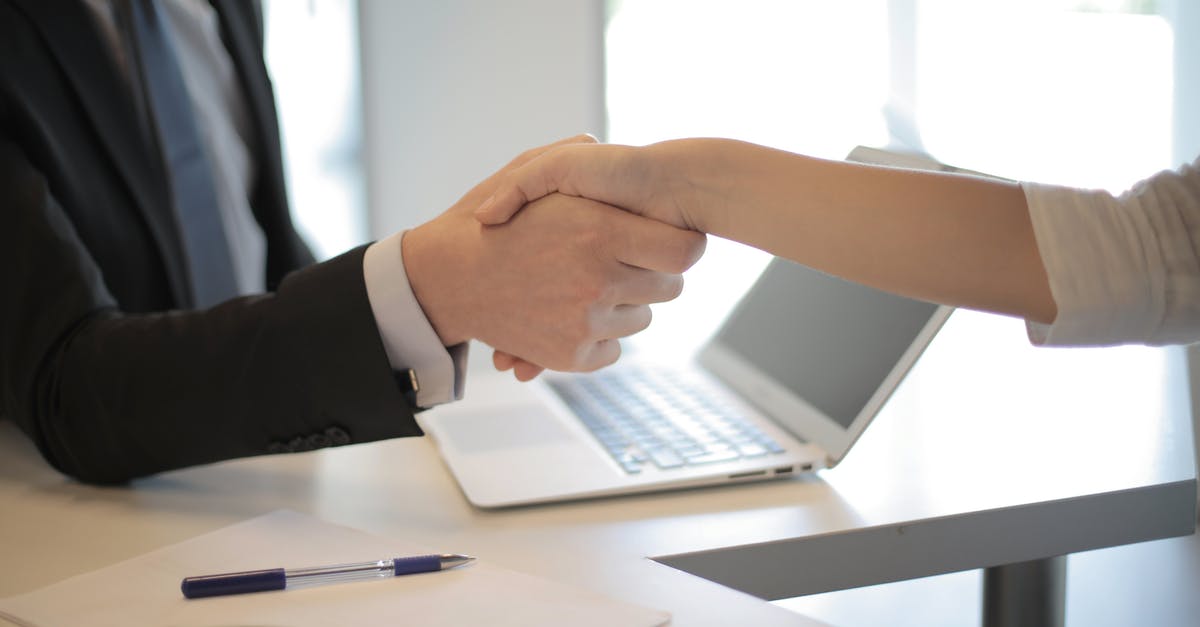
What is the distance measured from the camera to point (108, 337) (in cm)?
91

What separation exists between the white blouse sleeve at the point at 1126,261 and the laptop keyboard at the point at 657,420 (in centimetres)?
31

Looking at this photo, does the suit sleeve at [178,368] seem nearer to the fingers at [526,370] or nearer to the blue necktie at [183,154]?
the fingers at [526,370]

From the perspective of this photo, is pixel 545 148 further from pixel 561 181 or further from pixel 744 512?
pixel 744 512

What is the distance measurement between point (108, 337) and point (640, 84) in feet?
10.4

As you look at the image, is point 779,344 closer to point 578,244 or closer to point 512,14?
point 578,244

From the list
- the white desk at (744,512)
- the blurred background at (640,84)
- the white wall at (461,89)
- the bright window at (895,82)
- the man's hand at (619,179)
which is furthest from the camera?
the white wall at (461,89)

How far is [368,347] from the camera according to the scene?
2.80 feet

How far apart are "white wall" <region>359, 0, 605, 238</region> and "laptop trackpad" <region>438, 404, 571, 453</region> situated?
108 inches

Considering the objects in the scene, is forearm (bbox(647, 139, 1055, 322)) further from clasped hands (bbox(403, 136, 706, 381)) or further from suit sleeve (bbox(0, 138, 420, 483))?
suit sleeve (bbox(0, 138, 420, 483))

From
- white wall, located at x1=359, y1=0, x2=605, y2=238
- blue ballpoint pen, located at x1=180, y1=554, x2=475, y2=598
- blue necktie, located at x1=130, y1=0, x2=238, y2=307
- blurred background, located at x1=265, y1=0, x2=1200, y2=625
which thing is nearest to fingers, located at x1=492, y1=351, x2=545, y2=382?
blue ballpoint pen, located at x1=180, y1=554, x2=475, y2=598

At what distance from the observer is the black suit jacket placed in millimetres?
866

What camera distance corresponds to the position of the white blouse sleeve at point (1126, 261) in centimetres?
66

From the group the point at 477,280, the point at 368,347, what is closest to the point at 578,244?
the point at 477,280

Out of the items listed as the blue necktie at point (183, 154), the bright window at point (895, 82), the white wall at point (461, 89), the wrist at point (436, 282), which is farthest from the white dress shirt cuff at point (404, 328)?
the white wall at point (461, 89)
